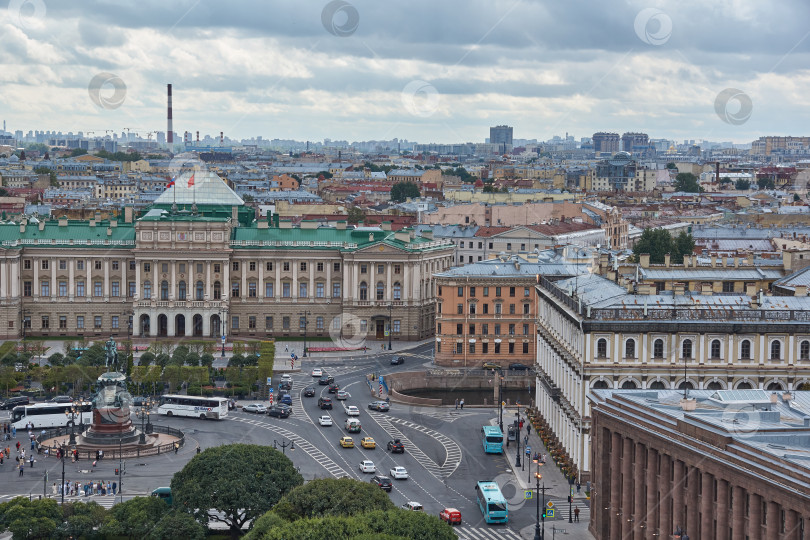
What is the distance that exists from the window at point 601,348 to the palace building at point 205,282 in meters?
43.4

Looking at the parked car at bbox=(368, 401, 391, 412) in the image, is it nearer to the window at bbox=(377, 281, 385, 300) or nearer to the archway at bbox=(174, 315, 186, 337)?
the window at bbox=(377, 281, 385, 300)

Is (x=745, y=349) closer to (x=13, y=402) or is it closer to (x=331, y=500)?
(x=331, y=500)

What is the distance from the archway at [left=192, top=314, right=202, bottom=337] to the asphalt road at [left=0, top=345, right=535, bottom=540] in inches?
846

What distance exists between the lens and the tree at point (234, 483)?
48.4 metres

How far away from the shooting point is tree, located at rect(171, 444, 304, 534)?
48.4m

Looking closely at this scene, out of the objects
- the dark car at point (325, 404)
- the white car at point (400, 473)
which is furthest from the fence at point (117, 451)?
the white car at point (400, 473)

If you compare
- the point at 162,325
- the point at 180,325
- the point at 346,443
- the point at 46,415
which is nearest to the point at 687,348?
the point at 346,443

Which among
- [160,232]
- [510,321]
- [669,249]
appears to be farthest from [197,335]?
[669,249]

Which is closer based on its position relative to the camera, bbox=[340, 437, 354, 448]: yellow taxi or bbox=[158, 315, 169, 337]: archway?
bbox=[340, 437, 354, 448]: yellow taxi

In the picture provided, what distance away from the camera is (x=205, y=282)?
328 ft

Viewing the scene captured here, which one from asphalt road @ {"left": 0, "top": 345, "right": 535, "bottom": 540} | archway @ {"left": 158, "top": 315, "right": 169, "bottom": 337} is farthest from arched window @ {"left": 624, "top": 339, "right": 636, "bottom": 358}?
archway @ {"left": 158, "top": 315, "right": 169, "bottom": 337}

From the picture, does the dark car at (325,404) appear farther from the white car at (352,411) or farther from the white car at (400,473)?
the white car at (400,473)

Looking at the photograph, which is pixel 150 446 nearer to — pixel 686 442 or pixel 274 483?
pixel 274 483

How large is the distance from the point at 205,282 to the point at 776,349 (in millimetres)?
52062
